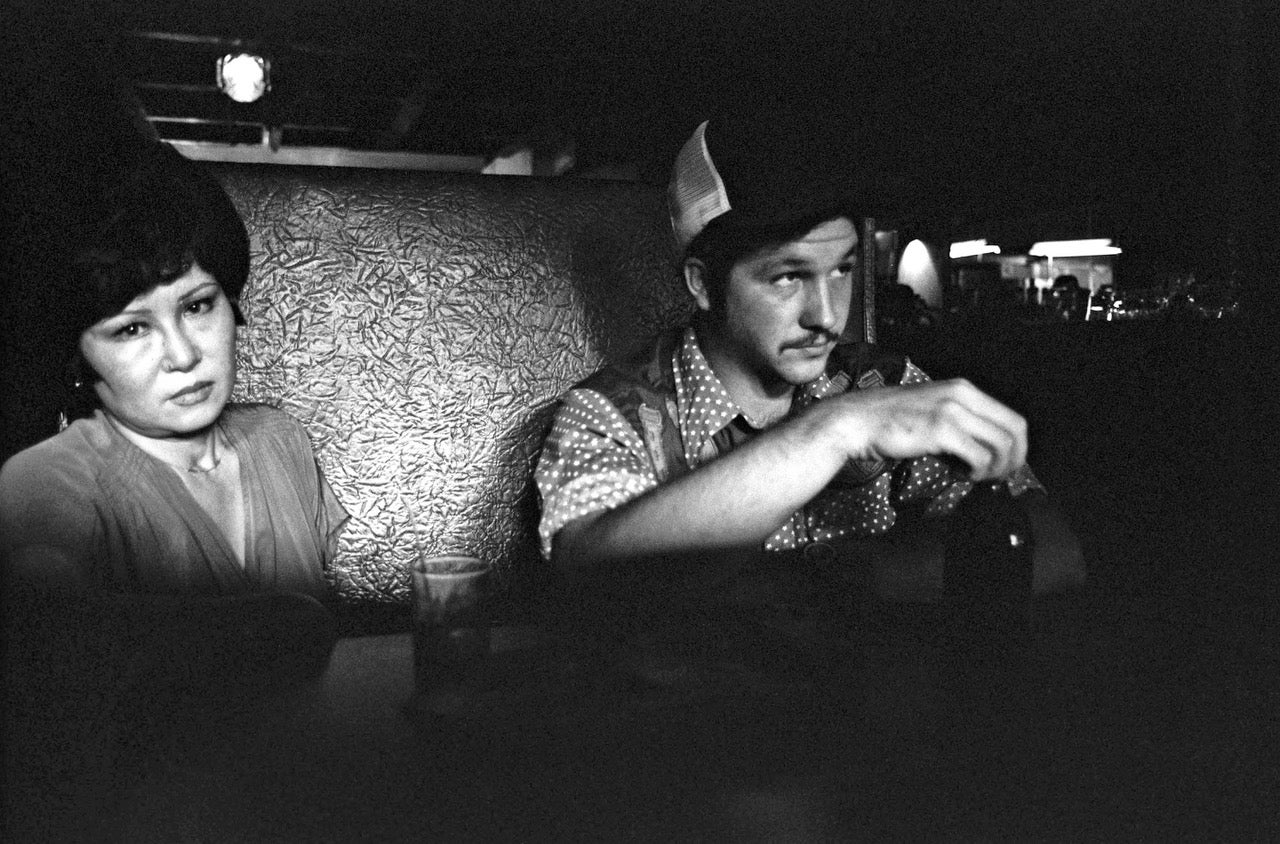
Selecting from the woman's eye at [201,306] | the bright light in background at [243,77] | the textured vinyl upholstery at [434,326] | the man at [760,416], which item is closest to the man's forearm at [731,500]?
the man at [760,416]

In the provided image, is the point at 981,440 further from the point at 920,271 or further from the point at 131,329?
the point at 131,329

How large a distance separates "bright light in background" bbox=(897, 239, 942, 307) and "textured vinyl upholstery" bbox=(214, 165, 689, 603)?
10.3 inches

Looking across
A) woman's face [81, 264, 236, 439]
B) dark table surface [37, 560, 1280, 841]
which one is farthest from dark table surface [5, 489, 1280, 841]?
woman's face [81, 264, 236, 439]

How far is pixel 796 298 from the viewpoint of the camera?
0.84 metres

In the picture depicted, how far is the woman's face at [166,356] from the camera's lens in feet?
2.23

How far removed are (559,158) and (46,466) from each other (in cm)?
76

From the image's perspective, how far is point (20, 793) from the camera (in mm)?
592

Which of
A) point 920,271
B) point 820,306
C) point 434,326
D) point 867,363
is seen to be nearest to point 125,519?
point 434,326

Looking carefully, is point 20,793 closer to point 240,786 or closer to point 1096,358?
point 240,786

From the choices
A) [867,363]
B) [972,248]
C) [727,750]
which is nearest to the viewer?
[727,750]

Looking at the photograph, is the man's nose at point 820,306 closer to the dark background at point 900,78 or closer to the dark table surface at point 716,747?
the dark background at point 900,78

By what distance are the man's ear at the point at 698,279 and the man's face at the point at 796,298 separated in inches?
1.2

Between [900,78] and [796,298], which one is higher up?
[900,78]

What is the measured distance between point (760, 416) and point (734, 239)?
0.62ft
